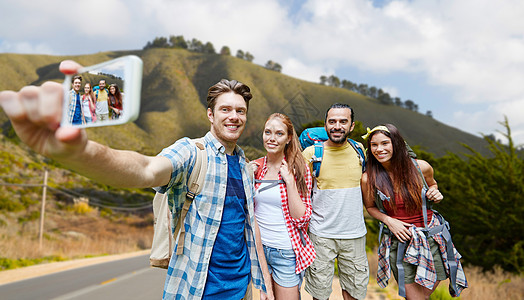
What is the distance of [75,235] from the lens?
801 inches

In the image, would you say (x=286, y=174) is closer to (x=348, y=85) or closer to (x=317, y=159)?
(x=317, y=159)

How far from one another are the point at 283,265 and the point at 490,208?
25.1 ft

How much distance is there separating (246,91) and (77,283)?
7.77 metres

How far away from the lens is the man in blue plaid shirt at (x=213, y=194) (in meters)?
1.24

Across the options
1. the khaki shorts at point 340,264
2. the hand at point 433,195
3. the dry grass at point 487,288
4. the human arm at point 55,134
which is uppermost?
the human arm at point 55,134

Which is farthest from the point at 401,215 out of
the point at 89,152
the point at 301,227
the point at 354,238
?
the point at 89,152

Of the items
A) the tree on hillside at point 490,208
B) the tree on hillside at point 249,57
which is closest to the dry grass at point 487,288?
the tree on hillside at point 490,208

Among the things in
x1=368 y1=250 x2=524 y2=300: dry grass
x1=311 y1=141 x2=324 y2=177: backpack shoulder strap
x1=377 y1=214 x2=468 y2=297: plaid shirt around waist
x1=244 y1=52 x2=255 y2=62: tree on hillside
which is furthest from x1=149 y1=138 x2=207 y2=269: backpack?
x1=244 y1=52 x2=255 y2=62: tree on hillside

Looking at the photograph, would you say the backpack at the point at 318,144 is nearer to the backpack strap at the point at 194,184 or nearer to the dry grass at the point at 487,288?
the backpack strap at the point at 194,184

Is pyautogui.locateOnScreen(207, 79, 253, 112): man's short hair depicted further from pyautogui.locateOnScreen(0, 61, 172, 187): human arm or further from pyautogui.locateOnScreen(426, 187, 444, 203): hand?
pyautogui.locateOnScreen(426, 187, 444, 203): hand

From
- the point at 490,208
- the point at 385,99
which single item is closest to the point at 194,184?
the point at 490,208

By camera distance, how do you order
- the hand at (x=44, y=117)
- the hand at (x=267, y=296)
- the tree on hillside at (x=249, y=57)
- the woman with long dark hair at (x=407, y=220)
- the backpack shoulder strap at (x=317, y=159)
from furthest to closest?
the tree on hillside at (x=249, y=57), the backpack shoulder strap at (x=317, y=159), the woman with long dark hair at (x=407, y=220), the hand at (x=267, y=296), the hand at (x=44, y=117)

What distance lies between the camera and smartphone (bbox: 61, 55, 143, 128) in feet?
2.93

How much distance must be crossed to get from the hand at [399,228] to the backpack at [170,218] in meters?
1.89
